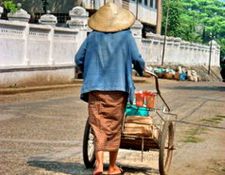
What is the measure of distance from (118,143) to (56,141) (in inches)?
125

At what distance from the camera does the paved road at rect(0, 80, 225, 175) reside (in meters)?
7.74

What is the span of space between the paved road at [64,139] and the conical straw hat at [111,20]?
5.73 ft

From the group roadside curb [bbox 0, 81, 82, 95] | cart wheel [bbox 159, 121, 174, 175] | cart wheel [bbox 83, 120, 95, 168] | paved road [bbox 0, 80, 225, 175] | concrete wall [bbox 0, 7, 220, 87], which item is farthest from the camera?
concrete wall [bbox 0, 7, 220, 87]

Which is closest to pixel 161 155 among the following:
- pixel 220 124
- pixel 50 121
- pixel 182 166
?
pixel 182 166

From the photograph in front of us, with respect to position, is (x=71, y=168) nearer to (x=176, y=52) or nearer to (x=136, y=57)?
(x=136, y=57)

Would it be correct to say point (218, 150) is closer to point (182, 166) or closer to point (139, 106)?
point (182, 166)

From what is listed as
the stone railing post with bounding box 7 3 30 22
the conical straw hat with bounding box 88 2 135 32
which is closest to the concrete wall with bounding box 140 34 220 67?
the stone railing post with bounding box 7 3 30 22

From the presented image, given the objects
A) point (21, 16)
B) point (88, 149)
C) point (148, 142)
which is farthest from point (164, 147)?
point (21, 16)

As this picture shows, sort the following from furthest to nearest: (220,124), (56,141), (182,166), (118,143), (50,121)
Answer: (220,124) < (50,121) < (56,141) < (182,166) < (118,143)

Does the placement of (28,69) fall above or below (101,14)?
below

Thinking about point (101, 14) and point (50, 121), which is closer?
point (101, 14)

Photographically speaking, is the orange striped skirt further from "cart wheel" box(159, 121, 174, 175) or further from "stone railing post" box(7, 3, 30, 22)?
"stone railing post" box(7, 3, 30, 22)

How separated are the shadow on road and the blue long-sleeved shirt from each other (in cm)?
108

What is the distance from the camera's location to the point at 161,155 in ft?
22.8
